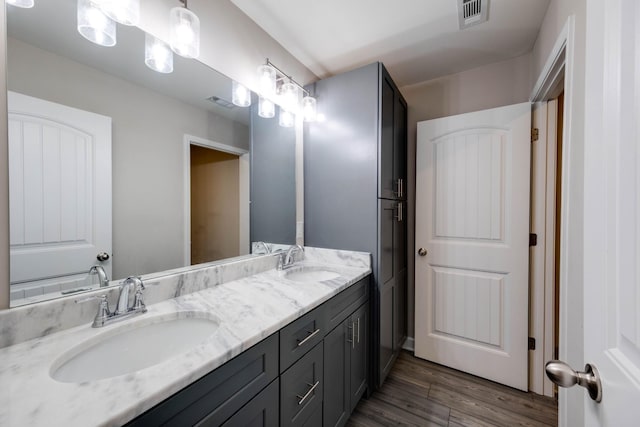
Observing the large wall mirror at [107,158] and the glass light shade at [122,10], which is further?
the glass light shade at [122,10]

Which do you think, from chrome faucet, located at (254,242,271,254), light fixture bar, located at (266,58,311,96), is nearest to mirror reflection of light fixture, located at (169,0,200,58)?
light fixture bar, located at (266,58,311,96)

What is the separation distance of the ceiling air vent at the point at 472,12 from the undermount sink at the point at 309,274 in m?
1.76

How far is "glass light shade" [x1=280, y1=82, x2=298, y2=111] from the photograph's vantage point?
1719 millimetres

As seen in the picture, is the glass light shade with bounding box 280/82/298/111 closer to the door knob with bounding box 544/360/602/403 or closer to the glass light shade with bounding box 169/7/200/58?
the glass light shade with bounding box 169/7/200/58

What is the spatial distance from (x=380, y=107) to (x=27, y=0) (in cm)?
160

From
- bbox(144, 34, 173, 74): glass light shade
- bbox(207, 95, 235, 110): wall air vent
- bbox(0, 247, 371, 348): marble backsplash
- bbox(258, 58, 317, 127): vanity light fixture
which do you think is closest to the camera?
bbox(0, 247, 371, 348): marble backsplash

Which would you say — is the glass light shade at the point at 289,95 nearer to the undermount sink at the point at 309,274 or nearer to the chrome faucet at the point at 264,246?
the chrome faucet at the point at 264,246

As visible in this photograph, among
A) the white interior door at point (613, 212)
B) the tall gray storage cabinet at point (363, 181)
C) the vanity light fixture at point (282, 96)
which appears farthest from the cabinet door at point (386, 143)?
the white interior door at point (613, 212)

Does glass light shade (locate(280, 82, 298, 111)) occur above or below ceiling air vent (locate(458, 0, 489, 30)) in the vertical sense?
below

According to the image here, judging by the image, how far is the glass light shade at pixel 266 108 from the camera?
163 centimetres

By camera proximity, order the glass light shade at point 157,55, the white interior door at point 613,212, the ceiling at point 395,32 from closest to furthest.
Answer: the white interior door at point 613,212 → the glass light shade at point 157,55 → the ceiling at point 395,32

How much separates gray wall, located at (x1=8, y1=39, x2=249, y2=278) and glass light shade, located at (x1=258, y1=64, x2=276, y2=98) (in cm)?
47

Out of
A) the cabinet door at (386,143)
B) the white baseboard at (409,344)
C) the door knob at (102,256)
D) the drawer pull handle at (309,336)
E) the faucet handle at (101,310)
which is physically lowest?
the white baseboard at (409,344)

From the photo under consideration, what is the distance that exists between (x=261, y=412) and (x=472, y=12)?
2.25m
